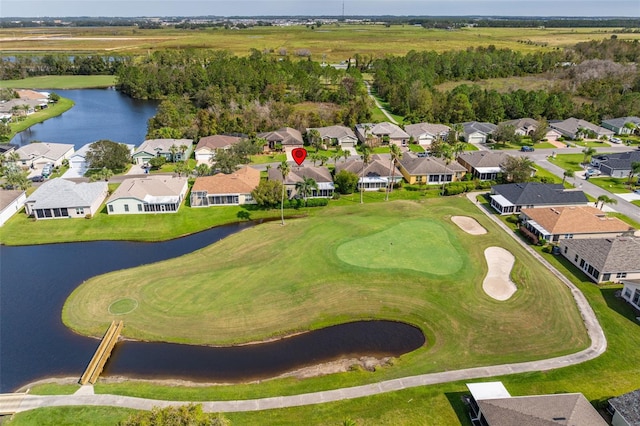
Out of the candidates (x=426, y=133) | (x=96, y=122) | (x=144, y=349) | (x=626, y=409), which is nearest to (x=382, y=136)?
(x=426, y=133)

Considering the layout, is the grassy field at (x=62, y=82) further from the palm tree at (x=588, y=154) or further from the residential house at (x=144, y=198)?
the palm tree at (x=588, y=154)

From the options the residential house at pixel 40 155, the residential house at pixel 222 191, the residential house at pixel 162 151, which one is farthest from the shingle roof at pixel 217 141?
the residential house at pixel 40 155

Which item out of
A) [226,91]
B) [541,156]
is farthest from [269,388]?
[226,91]

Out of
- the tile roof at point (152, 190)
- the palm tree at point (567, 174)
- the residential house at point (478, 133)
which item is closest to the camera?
the tile roof at point (152, 190)

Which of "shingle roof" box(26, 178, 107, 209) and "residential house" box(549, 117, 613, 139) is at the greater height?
"residential house" box(549, 117, 613, 139)

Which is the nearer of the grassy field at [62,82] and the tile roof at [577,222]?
the tile roof at [577,222]

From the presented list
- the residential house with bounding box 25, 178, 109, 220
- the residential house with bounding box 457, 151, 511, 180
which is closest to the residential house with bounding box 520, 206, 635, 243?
the residential house with bounding box 457, 151, 511, 180

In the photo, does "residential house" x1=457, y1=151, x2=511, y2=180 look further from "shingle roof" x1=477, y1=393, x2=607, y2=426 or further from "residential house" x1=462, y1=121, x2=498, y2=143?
"shingle roof" x1=477, y1=393, x2=607, y2=426
